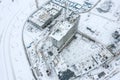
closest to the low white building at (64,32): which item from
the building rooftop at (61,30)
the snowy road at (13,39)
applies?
the building rooftop at (61,30)

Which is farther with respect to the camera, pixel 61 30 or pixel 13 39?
pixel 13 39

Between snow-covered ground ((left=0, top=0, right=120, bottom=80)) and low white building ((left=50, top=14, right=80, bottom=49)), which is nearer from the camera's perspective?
low white building ((left=50, top=14, right=80, bottom=49))

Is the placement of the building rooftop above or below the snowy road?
above

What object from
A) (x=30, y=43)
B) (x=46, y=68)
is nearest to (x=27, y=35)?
(x=30, y=43)

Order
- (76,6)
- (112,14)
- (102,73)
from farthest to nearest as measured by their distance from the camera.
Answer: (76,6) < (112,14) < (102,73)

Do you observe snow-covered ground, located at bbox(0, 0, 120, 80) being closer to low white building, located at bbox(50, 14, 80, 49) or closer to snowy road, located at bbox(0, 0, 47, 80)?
snowy road, located at bbox(0, 0, 47, 80)

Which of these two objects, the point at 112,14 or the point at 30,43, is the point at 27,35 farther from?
the point at 112,14

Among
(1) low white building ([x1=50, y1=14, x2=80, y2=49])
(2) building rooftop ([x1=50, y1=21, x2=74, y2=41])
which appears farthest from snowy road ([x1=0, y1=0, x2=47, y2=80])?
(2) building rooftop ([x1=50, y1=21, x2=74, y2=41])

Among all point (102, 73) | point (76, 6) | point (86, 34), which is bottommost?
point (102, 73)

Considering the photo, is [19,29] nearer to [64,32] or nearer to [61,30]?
[61,30]

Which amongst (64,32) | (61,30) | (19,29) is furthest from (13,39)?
(64,32)

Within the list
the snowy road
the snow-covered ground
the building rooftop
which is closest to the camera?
the building rooftop
